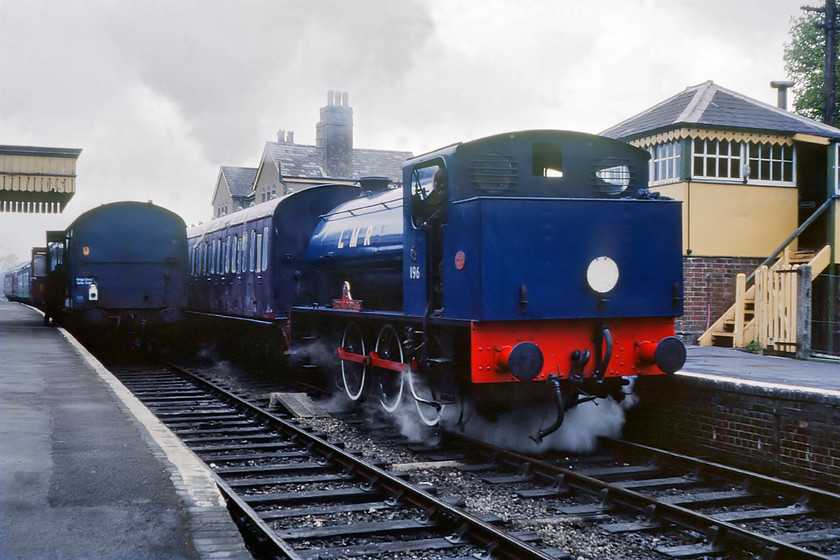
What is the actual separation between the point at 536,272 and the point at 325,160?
31.6 meters

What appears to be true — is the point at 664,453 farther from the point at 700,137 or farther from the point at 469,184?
the point at 700,137

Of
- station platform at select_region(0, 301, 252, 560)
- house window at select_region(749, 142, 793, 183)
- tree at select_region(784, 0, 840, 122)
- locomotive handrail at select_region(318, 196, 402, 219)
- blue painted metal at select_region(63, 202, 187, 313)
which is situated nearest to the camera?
station platform at select_region(0, 301, 252, 560)

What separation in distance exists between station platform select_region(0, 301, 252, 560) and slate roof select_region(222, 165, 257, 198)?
39948 millimetres

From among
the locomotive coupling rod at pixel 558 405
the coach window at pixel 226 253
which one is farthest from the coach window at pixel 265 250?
the locomotive coupling rod at pixel 558 405

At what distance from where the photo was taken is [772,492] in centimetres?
653

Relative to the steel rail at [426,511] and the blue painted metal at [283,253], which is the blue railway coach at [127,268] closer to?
the blue painted metal at [283,253]

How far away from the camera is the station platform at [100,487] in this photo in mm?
3920

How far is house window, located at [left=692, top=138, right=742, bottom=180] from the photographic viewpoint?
51.6ft

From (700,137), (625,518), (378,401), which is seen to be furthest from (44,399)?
(700,137)

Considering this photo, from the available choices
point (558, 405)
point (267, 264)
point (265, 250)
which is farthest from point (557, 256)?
point (265, 250)

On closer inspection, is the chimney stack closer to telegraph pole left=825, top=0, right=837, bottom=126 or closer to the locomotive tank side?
telegraph pole left=825, top=0, right=837, bottom=126

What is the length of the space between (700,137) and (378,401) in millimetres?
8996

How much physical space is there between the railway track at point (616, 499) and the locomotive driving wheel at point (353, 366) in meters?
1.95

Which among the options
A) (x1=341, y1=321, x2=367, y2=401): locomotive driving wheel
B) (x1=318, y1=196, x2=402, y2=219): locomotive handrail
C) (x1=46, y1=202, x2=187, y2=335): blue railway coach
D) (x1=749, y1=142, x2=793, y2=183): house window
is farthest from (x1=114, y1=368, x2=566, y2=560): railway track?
(x1=749, y1=142, x2=793, y2=183): house window
